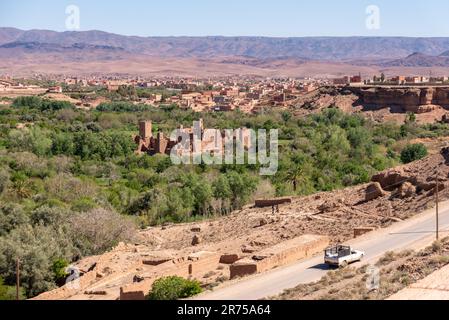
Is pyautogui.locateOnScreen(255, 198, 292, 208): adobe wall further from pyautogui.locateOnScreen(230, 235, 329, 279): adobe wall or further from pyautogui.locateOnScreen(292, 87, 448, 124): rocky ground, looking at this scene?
pyautogui.locateOnScreen(292, 87, 448, 124): rocky ground

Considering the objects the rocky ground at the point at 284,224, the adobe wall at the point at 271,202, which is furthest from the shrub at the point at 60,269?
the adobe wall at the point at 271,202

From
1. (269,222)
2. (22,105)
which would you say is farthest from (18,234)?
(22,105)

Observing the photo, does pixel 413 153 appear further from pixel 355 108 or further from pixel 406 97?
pixel 355 108

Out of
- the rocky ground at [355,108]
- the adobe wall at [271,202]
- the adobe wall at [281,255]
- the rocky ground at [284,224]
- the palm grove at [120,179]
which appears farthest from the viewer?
the rocky ground at [355,108]

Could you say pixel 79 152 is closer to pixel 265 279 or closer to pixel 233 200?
pixel 233 200

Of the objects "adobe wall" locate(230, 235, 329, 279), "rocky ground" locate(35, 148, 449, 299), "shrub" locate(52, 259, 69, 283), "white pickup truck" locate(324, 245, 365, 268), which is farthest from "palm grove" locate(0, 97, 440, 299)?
"white pickup truck" locate(324, 245, 365, 268)

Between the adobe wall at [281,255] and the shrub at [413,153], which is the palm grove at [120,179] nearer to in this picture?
the shrub at [413,153]
